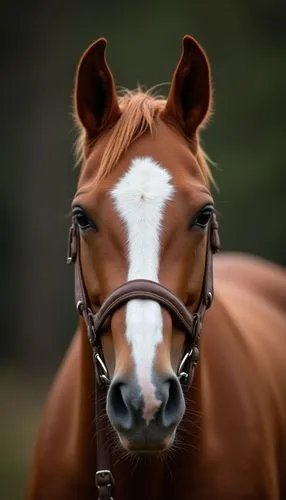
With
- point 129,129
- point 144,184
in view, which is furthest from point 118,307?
point 129,129

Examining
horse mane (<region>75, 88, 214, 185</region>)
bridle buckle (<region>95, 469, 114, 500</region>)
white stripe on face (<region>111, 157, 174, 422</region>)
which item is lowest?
bridle buckle (<region>95, 469, 114, 500</region>)

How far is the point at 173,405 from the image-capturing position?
422 centimetres

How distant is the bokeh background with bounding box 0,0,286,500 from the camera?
79.5ft

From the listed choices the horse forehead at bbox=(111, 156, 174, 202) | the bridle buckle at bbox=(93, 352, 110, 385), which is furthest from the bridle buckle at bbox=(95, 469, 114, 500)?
the horse forehead at bbox=(111, 156, 174, 202)

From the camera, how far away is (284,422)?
5715 mm

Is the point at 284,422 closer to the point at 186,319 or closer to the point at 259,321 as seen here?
the point at 259,321

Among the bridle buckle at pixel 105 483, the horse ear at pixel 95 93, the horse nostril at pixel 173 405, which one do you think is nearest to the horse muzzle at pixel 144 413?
the horse nostril at pixel 173 405

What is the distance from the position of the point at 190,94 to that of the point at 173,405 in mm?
1460

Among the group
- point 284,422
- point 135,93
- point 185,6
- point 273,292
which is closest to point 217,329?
point 284,422

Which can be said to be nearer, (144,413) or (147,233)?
(144,413)

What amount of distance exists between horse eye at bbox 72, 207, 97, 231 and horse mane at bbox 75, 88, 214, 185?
148 millimetres

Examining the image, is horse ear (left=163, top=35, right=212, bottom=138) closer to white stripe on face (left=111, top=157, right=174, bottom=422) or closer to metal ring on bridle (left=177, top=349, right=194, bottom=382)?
white stripe on face (left=111, top=157, right=174, bottom=422)

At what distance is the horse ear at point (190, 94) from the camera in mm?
4910

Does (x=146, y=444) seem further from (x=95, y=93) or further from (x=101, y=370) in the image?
(x=95, y=93)
